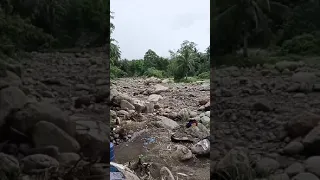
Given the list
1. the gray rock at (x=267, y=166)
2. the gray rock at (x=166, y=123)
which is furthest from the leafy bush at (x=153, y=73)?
the gray rock at (x=267, y=166)

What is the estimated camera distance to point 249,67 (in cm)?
167

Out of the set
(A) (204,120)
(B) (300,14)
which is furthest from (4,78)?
(A) (204,120)

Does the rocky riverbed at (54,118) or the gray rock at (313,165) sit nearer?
the gray rock at (313,165)

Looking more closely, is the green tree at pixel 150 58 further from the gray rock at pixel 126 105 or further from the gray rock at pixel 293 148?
the gray rock at pixel 293 148

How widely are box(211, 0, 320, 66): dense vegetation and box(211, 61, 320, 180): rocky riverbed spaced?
8cm

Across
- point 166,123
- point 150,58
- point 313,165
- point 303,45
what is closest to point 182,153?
point 166,123

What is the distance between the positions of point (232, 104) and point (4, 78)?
1.21 metres

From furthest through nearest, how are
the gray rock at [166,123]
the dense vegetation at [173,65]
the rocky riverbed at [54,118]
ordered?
the dense vegetation at [173,65]
the gray rock at [166,123]
the rocky riverbed at [54,118]

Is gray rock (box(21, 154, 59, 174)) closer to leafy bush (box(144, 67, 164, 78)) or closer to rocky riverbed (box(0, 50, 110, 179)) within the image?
rocky riverbed (box(0, 50, 110, 179))

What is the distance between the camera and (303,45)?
162 cm

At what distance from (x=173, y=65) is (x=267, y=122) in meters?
6.51

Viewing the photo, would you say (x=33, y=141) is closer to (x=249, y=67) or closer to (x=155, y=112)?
(x=249, y=67)

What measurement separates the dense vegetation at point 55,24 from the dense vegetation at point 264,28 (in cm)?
61

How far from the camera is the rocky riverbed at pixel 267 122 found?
1.56 meters
